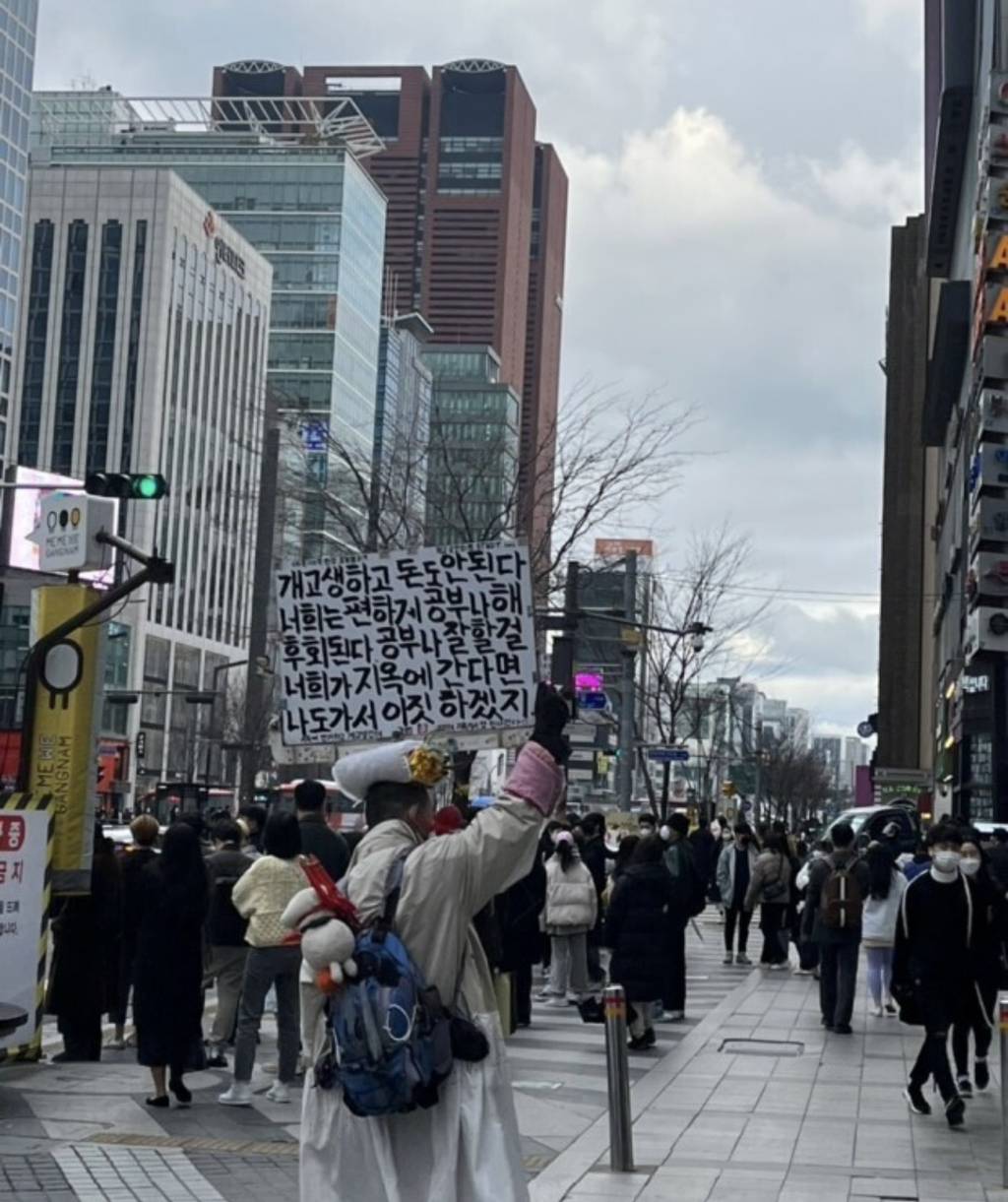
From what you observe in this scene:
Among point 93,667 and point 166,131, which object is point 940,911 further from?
point 166,131

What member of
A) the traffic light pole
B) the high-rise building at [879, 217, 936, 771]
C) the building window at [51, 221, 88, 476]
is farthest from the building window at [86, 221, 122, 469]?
the traffic light pole

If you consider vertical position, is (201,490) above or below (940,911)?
above

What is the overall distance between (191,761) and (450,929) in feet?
324

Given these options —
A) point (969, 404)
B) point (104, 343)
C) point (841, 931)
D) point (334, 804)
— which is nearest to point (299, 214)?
point (104, 343)

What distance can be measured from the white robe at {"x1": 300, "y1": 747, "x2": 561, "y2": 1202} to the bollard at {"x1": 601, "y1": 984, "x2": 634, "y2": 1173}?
4581mm

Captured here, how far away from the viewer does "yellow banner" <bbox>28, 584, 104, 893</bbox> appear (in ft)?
49.9

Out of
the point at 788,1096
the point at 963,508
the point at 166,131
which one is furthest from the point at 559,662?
the point at 166,131

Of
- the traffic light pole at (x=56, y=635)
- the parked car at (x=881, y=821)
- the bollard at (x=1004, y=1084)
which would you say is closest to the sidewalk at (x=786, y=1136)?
the bollard at (x=1004, y=1084)

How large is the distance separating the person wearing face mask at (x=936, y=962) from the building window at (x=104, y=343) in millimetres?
109987

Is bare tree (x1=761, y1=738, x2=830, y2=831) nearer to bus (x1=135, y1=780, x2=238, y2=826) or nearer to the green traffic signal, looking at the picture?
bus (x1=135, y1=780, x2=238, y2=826)

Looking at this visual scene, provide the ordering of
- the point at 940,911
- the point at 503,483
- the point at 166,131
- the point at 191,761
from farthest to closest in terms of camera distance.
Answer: the point at 166,131 → the point at 191,761 → the point at 503,483 → the point at 940,911

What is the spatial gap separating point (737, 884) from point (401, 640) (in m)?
18.4

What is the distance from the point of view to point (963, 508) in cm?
6175

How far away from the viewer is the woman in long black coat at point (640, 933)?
52.1 feet
